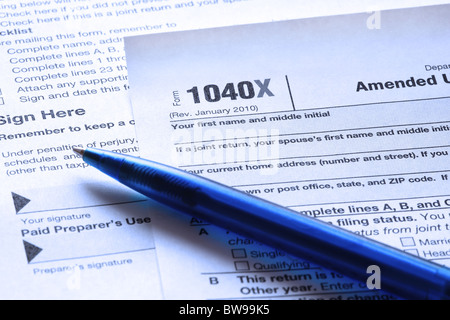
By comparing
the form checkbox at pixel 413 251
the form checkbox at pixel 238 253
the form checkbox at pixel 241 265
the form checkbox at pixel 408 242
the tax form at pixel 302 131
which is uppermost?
the tax form at pixel 302 131

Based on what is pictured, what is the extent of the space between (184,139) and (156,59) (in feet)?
0.35

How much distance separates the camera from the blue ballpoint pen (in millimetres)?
411

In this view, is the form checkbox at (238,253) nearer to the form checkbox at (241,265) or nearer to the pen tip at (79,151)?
the form checkbox at (241,265)

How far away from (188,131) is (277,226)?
0.47 ft

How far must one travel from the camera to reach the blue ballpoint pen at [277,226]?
411 millimetres

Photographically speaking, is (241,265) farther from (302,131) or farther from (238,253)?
(302,131)

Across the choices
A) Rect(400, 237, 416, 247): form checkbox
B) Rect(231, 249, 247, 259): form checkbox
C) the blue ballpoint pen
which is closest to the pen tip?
the blue ballpoint pen

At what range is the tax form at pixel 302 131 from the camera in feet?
1.47

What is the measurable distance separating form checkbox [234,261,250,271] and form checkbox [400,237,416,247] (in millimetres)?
Result: 126

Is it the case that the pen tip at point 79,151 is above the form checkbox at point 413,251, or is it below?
above

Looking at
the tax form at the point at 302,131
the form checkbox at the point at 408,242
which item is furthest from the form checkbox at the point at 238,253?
the form checkbox at the point at 408,242

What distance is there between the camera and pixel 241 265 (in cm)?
45

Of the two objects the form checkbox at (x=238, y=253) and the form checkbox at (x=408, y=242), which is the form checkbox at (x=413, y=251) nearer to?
the form checkbox at (x=408, y=242)

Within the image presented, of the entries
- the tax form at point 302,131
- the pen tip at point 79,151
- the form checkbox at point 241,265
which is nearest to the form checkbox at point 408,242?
the tax form at point 302,131
